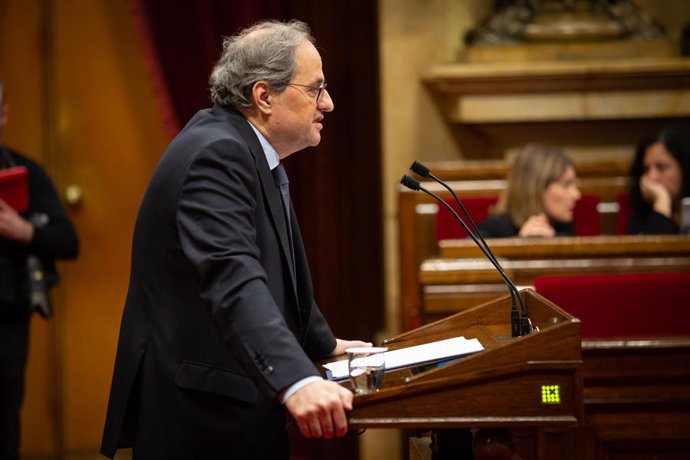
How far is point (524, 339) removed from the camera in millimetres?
2047

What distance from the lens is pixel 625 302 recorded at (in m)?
3.42

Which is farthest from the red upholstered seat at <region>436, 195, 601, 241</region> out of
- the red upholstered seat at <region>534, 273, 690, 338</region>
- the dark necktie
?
the dark necktie

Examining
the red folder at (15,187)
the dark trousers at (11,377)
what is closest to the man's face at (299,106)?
the red folder at (15,187)

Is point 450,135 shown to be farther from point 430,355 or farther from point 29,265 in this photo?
point 430,355

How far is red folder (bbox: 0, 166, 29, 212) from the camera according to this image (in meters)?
4.01

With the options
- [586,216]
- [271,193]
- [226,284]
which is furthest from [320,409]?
[586,216]

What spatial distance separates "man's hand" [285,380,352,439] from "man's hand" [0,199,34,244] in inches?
93.0

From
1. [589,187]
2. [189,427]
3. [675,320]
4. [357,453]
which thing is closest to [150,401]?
[189,427]

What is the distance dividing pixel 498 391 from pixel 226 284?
56 cm

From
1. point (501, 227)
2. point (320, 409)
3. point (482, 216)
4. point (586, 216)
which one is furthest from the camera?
point (586, 216)

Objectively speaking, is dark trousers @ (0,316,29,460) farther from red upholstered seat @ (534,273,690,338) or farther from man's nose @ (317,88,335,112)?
man's nose @ (317,88,335,112)

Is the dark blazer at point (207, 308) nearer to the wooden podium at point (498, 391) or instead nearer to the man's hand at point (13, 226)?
the wooden podium at point (498, 391)

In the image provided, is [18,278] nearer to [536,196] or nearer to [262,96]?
[262,96]

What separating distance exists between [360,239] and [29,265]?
1.97m
